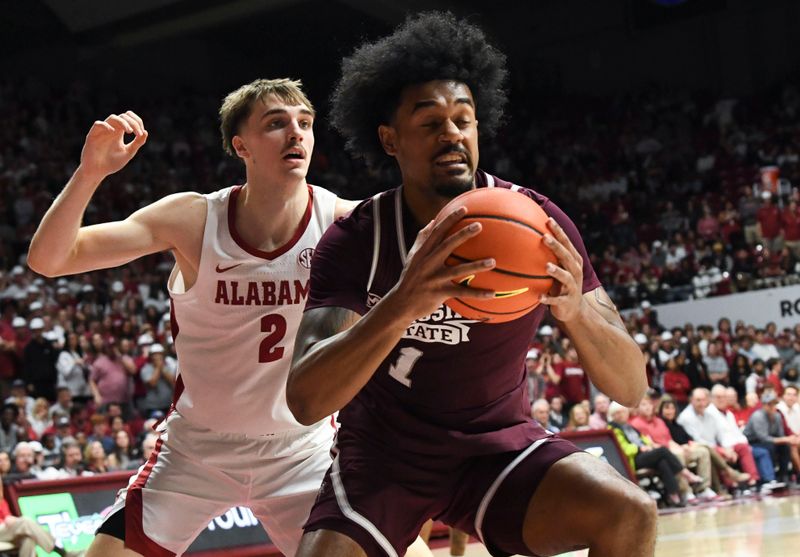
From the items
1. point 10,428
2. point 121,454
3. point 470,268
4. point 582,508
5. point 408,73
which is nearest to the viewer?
point 470,268

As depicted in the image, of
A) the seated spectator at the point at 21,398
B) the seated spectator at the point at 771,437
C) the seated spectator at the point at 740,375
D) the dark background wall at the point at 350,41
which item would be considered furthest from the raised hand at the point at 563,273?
the dark background wall at the point at 350,41

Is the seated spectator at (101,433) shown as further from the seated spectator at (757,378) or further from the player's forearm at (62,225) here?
the seated spectator at (757,378)

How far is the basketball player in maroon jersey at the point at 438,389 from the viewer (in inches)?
118

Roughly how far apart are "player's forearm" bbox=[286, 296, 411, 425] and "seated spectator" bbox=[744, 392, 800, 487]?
11.4m

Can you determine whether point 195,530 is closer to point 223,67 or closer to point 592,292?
point 592,292

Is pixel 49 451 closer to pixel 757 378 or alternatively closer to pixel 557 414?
pixel 557 414

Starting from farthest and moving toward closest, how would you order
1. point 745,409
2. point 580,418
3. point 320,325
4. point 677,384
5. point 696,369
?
1. point 696,369
2. point 677,384
3. point 745,409
4. point 580,418
5. point 320,325

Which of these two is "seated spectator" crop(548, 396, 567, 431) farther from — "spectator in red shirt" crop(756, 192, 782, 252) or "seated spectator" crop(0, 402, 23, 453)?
"spectator in red shirt" crop(756, 192, 782, 252)

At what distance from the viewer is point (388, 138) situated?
343cm

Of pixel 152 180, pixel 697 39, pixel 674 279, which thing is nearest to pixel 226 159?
pixel 152 180

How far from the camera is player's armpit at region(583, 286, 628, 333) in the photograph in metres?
3.13

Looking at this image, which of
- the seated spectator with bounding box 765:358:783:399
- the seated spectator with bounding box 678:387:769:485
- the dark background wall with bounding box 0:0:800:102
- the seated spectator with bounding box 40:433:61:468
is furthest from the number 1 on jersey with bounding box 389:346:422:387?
the dark background wall with bounding box 0:0:800:102

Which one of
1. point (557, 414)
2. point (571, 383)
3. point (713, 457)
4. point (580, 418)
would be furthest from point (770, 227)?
point (580, 418)

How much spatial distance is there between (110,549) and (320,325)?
1.43 meters
